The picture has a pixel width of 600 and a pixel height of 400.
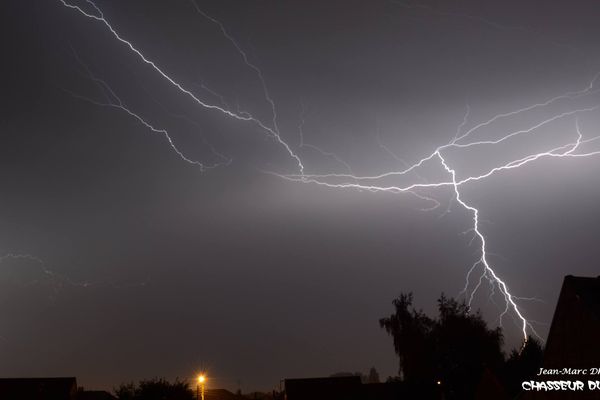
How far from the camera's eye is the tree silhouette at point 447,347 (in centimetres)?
4078

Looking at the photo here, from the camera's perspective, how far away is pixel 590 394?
19.8 meters

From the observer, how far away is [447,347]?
139ft

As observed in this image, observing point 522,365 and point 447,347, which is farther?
point 447,347

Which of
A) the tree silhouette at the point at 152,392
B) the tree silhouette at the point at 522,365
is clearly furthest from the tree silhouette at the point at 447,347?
the tree silhouette at the point at 152,392

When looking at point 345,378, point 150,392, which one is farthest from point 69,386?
point 345,378

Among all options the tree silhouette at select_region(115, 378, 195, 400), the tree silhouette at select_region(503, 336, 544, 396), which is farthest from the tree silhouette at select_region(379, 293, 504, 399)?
the tree silhouette at select_region(115, 378, 195, 400)

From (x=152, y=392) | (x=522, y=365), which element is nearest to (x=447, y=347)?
(x=522, y=365)

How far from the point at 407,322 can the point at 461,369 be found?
552 centimetres

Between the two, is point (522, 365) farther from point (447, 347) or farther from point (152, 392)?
point (152, 392)

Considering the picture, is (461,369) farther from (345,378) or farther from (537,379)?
(537,379)

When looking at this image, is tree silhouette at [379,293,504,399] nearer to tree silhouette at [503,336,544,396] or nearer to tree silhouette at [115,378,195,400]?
tree silhouette at [503,336,544,396]

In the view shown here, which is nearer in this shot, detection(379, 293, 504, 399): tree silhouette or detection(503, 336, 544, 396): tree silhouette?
detection(503, 336, 544, 396): tree silhouette

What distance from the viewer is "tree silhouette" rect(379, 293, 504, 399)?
134 feet

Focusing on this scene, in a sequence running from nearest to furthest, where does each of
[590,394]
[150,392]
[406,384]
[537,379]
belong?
[590,394]
[537,379]
[150,392]
[406,384]
